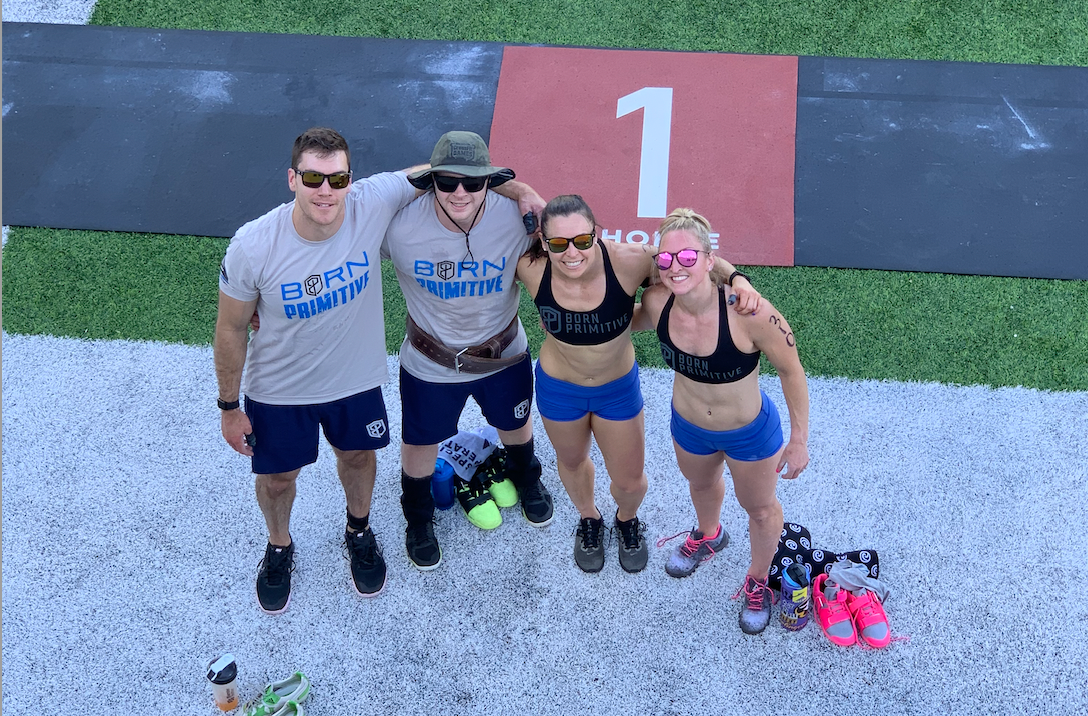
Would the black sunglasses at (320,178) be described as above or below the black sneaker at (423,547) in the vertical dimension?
above

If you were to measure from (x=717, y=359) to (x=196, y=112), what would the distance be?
594 cm

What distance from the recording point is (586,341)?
457cm

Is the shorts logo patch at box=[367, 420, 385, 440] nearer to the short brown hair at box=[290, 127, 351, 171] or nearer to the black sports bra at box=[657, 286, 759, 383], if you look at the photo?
the short brown hair at box=[290, 127, 351, 171]

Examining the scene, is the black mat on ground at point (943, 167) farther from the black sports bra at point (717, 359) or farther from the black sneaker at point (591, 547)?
the black sports bra at point (717, 359)

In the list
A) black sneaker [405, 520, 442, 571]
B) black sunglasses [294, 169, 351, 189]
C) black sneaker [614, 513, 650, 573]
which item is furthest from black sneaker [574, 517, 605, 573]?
black sunglasses [294, 169, 351, 189]

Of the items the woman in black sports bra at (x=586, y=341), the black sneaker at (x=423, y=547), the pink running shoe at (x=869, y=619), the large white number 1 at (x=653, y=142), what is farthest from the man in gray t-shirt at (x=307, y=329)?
the large white number 1 at (x=653, y=142)

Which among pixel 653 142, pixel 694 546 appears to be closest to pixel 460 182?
pixel 694 546

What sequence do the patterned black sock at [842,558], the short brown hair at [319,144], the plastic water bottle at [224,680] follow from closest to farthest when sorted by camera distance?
1. the short brown hair at [319,144]
2. the plastic water bottle at [224,680]
3. the patterned black sock at [842,558]

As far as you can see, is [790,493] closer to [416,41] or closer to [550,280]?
[550,280]

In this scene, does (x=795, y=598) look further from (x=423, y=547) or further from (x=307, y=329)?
(x=307, y=329)

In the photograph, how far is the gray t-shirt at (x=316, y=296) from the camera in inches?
170

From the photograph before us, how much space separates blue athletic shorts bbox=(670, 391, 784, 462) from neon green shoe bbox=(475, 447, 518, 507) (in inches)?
56.7

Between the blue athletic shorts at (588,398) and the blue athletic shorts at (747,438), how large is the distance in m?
0.27

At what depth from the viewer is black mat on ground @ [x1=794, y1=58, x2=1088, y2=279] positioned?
7148 mm
